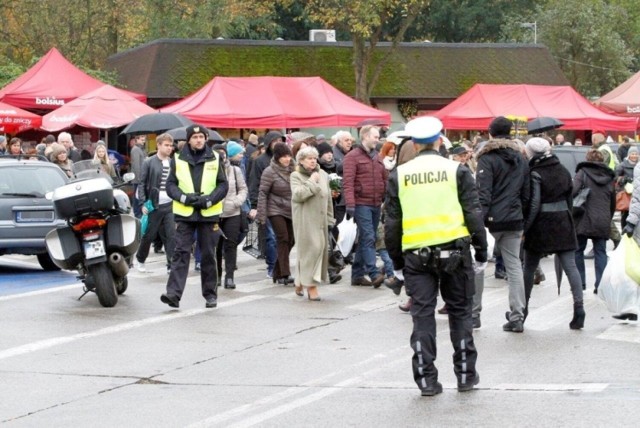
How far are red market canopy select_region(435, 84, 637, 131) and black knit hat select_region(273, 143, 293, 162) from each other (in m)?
19.4

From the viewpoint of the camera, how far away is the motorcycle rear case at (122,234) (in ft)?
46.9

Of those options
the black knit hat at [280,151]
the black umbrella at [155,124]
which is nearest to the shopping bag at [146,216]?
the black knit hat at [280,151]

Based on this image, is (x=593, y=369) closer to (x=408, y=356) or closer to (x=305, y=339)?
(x=408, y=356)

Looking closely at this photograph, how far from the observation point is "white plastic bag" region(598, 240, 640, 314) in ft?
41.7

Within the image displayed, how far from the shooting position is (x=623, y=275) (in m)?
12.7

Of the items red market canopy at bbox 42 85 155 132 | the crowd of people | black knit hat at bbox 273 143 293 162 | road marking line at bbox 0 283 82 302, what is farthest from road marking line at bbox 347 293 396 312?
red market canopy at bbox 42 85 155 132

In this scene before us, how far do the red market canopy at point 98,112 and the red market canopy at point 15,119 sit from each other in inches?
15.4

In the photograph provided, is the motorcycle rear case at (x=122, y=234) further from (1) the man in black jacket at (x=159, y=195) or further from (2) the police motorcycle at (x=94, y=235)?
(1) the man in black jacket at (x=159, y=195)

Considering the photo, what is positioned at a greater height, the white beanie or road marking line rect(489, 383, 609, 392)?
the white beanie

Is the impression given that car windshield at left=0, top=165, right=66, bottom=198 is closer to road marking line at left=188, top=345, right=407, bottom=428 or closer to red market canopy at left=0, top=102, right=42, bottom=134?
road marking line at left=188, top=345, right=407, bottom=428

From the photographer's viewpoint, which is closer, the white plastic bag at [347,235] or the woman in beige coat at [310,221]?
the woman in beige coat at [310,221]

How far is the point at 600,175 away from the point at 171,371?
6.78 meters

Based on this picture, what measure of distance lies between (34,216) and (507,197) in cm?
784

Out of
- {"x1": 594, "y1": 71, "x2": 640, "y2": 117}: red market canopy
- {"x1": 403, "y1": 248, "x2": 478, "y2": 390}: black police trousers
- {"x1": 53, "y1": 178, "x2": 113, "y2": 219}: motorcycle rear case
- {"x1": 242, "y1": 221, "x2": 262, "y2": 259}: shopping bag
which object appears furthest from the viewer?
{"x1": 594, "y1": 71, "x2": 640, "y2": 117}: red market canopy
